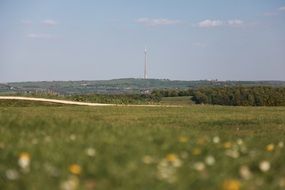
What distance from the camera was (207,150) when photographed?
7.72 meters

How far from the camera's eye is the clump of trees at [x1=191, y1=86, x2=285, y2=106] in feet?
255

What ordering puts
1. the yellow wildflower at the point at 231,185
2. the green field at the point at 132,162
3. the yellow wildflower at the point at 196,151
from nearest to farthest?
the yellow wildflower at the point at 231,185, the green field at the point at 132,162, the yellow wildflower at the point at 196,151

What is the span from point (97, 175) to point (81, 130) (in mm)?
3549

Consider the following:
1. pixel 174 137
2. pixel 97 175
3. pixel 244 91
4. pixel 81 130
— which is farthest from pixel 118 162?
pixel 244 91

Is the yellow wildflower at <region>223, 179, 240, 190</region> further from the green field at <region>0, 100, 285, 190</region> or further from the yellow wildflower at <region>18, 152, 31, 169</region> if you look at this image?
the yellow wildflower at <region>18, 152, 31, 169</region>

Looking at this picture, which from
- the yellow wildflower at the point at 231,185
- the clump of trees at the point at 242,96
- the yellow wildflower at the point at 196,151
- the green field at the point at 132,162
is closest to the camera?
the yellow wildflower at the point at 231,185

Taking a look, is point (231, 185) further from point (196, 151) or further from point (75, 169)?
point (196, 151)

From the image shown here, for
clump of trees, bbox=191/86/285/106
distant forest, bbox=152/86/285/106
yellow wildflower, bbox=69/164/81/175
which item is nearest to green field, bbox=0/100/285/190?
yellow wildflower, bbox=69/164/81/175

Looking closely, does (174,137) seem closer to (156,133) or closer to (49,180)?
(156,133)

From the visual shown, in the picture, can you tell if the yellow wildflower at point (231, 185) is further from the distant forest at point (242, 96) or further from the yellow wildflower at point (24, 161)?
the distant forest at point (242, 96)

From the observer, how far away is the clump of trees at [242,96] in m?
77.6

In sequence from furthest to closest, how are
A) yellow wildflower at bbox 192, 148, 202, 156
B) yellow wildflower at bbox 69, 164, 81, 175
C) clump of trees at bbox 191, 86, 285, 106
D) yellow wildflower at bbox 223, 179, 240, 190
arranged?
clump of trees at bbox 191, 86, 285, 106, yellow wildflower at bbox 192, 148, 202, 156, yellow wildflower at bbox 69, 164, 81, 175, yellow wildflower at bbox 223, 179, 240, 190

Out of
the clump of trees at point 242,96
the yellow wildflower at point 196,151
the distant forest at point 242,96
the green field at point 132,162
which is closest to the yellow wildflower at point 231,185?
the green field at point 132,162

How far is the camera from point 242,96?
3278 inches
